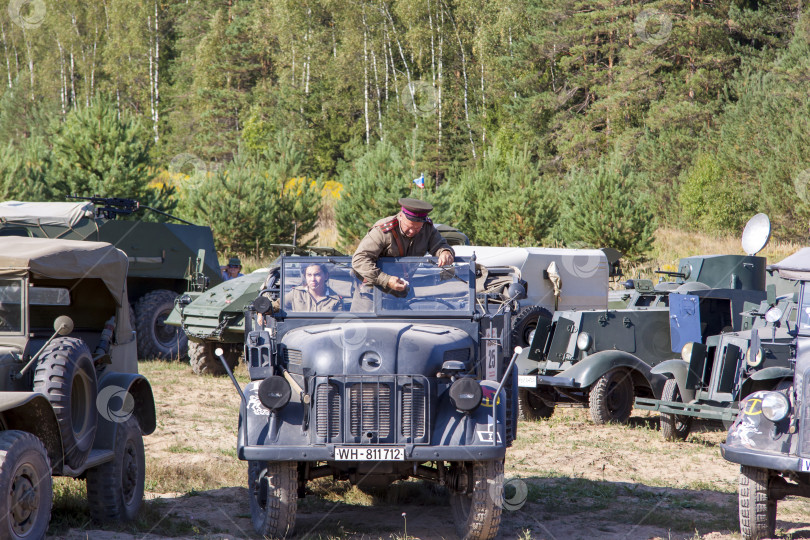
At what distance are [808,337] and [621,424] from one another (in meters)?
4.65

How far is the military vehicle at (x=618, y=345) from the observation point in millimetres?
10281

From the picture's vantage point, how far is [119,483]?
18.8ft

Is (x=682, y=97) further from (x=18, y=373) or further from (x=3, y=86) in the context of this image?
(x=3, y=86)

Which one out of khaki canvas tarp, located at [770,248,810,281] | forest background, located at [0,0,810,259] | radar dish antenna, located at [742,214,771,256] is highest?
forest background, located at [0,0,810,259]

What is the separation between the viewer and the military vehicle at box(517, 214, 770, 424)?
33.7 ft

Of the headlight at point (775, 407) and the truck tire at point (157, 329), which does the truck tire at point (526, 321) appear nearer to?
the truck tire at point (157, 329)

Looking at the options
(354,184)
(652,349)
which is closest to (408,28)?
(354,184)

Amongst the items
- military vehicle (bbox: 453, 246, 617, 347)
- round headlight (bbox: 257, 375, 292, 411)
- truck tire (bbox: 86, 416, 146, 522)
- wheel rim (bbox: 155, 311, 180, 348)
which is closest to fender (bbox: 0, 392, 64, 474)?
truck tire (bbox: 86, 416, 146, 522)

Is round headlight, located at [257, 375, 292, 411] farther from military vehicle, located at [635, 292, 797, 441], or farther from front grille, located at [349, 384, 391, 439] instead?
military vehicle, located at [635, 292, 797, 441]

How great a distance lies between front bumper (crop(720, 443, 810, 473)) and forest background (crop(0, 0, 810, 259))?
19.4 metres

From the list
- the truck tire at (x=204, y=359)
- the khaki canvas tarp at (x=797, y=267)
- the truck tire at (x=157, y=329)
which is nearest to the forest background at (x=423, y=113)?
the truck tire at (x=157, y=329)

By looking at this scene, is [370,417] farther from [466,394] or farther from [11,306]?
[11,306]

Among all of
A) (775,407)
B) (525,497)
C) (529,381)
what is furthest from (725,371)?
(775,407)

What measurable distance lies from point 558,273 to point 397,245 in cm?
909
